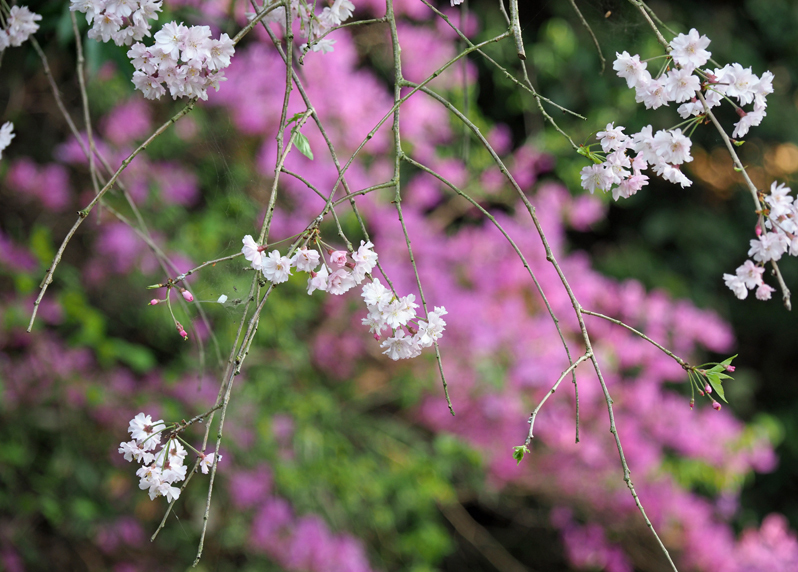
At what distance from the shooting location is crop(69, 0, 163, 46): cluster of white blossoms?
586 millimetres

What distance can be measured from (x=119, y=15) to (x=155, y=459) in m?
0.39

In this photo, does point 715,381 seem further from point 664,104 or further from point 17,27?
point 17,27

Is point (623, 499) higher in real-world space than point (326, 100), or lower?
lower

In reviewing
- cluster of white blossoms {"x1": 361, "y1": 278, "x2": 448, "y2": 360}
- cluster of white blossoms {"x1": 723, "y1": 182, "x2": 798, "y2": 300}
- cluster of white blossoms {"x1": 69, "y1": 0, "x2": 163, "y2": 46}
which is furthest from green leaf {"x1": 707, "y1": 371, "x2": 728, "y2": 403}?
cluster of white blossoms {"x1": 69, "y1": 0, "x2": 163, "y2": 46}

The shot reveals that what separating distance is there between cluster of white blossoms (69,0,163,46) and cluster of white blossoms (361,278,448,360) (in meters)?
0.31

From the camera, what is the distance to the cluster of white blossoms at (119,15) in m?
0.59

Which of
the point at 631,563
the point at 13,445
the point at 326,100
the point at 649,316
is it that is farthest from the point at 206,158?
the point at 631,563

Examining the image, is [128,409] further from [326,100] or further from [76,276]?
[326,100]

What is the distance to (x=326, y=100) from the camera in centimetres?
189

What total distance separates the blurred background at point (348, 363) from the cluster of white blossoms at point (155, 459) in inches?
36.3

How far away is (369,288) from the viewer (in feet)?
1.89

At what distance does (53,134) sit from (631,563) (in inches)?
93.3

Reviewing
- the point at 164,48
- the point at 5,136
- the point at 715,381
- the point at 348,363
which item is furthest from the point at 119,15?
the point at 348,363

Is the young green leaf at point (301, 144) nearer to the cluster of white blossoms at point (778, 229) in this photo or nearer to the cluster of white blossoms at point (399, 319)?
the cluster of white blossoms at point (399, 319)
